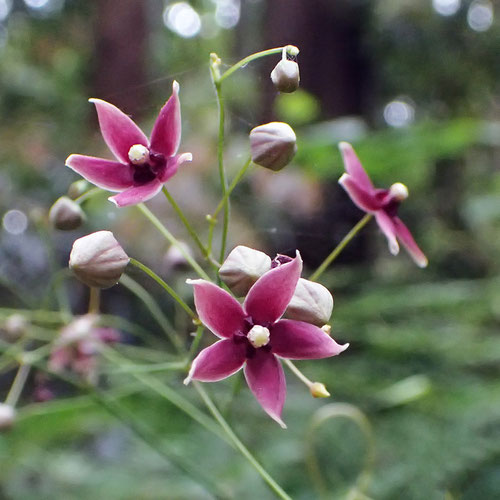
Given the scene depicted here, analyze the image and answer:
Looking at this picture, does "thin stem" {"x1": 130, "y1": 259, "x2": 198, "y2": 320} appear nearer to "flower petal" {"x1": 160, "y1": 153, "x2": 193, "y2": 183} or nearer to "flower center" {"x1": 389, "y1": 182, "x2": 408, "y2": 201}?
"flower petal" {"x1": 160, "y1": 153, "x2": 193, "y2": 183}

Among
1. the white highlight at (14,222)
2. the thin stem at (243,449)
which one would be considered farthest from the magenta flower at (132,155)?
the white highlight at (14,222)

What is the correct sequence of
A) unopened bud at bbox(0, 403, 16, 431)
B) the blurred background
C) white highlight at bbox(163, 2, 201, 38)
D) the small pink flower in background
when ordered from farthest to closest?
white highlight at bbox(163, 2, 201, 38)
the blurred background
the small pink flower in background
unopened bud at bbox(0, 403, 16, 431)

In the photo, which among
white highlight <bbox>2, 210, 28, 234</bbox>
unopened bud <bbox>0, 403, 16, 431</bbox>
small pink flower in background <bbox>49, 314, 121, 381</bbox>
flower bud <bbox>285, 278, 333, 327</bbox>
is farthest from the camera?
white highlight <bbox>2, 210, 28, 234</bbox>

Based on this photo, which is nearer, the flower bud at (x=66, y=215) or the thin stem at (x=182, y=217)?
the thin stem at (x=182, y=217)

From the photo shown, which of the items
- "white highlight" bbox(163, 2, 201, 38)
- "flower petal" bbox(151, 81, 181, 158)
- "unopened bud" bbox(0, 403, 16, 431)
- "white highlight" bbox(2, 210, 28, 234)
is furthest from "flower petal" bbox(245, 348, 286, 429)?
"white highlight" bbox(163, 2, 201, 38)

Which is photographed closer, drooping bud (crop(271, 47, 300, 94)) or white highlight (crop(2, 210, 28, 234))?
drooping bud (crop(271, 47, 300, 94))

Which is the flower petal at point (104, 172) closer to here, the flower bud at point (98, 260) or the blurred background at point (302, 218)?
the flower bud at point (98, 260)

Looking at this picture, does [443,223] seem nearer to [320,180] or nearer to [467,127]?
[320,180]

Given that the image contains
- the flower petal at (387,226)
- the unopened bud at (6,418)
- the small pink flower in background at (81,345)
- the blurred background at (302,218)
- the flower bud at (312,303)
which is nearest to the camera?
A: the flower bud at (312,303)
